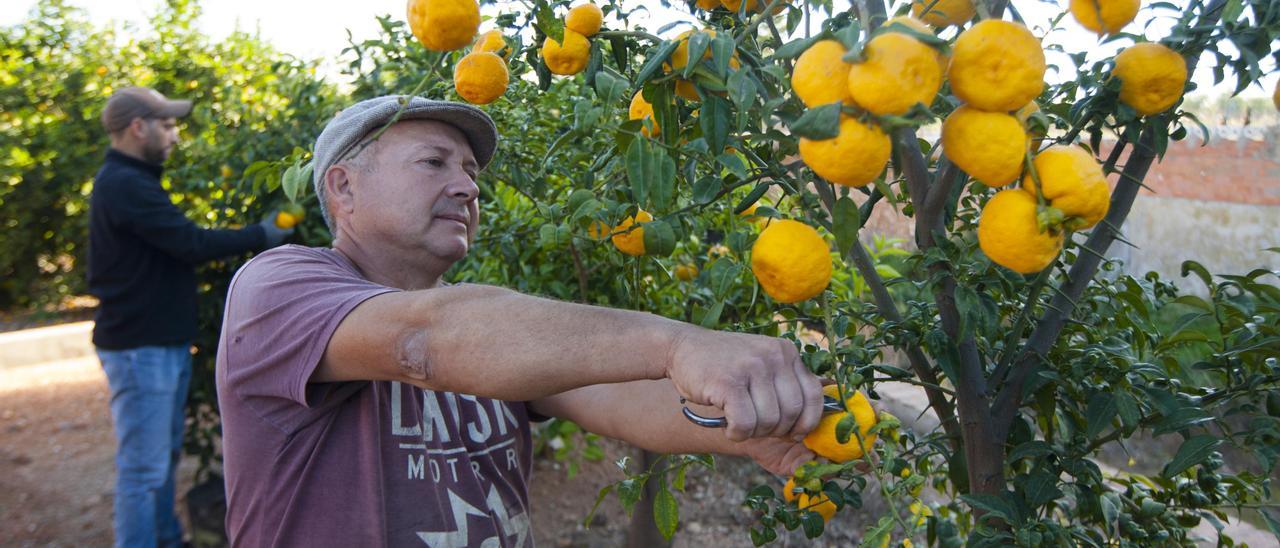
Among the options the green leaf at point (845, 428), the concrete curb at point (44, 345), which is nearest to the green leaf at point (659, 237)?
the green leaf at point (845, 428)

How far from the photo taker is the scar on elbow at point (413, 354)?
1.11 metres

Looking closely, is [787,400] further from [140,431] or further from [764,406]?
[140,431]

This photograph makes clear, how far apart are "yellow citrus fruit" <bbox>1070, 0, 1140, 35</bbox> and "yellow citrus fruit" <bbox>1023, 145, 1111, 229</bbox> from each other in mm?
267

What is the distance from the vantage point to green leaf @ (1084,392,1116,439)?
121cm

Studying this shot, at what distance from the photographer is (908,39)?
2.51 ft

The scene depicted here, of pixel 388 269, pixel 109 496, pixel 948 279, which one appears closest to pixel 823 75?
pixel 948 279

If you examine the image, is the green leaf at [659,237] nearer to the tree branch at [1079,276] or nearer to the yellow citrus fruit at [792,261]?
the yellow citrus fruit at [792,261]

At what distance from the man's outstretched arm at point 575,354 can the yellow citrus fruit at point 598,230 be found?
0.32 meters

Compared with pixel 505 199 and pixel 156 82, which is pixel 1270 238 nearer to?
pixel 505 199

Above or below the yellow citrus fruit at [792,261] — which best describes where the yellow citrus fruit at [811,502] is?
below

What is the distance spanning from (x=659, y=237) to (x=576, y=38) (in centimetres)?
26

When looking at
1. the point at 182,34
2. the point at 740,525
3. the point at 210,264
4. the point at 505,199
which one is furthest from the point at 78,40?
the point at 740,525

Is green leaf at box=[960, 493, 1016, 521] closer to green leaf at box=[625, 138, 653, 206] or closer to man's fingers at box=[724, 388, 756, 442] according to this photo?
man's fingers at box=[724, 388, 756, 442]

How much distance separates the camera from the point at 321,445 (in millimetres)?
1485
